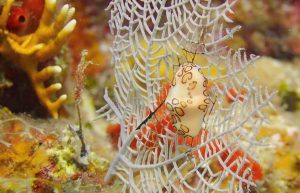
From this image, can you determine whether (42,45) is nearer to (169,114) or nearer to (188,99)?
(169,114)

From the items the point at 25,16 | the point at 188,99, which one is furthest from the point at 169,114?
the point at 25,16

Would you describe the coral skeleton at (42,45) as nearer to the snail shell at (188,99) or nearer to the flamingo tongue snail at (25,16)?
the flamingo tongue snail at (25,16)

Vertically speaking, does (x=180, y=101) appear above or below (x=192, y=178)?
above

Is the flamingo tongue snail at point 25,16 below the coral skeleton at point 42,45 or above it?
above

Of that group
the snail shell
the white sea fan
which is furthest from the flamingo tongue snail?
the snail shell

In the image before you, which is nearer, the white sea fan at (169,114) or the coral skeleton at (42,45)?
the white sea fan at (169,114)

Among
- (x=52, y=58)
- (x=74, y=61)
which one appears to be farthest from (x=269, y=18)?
(x=52, y=58)

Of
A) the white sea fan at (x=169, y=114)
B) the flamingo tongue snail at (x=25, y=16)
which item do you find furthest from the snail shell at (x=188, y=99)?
the flamingo tongue snail at (x=25, y=16)

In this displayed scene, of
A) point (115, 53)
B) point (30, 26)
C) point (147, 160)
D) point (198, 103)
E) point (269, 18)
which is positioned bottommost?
point (147, 160)

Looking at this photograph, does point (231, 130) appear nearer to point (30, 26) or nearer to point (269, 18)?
point (30, 26)
